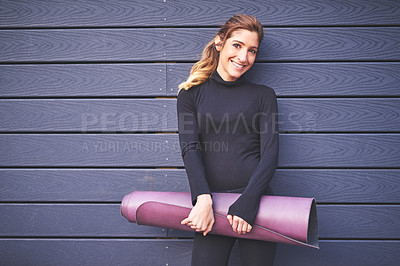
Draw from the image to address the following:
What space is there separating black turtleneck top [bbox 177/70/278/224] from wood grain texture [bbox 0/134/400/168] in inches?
15.9

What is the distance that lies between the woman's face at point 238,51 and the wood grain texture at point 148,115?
487 mm

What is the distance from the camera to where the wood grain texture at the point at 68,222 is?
182cm

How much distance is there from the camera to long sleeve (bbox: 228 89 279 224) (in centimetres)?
127

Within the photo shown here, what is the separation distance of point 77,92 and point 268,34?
1270 millimetres

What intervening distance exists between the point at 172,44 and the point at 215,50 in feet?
1.13

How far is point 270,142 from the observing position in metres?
1.38

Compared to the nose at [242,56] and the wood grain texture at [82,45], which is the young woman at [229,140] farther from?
the wood grain texture at [82,45]

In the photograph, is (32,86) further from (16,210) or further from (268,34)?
(268,34)

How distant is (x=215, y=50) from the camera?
1613 millimetres

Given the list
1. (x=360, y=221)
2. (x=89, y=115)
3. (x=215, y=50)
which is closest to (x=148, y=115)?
(x=89, y=115)

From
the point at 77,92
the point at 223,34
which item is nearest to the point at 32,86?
the point at 77,92

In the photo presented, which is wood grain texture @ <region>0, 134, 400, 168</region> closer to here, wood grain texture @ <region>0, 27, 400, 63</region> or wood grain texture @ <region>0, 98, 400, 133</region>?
wood grain texture @ <region>0, 98, 400, 133</region>

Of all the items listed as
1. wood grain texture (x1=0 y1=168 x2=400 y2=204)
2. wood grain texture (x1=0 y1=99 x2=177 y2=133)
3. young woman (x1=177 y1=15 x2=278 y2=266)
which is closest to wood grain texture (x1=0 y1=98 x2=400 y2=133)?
wood grain texture (x1=0 y1=99 x2=177 y2=133)

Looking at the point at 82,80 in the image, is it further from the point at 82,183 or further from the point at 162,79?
the point at 82,183
